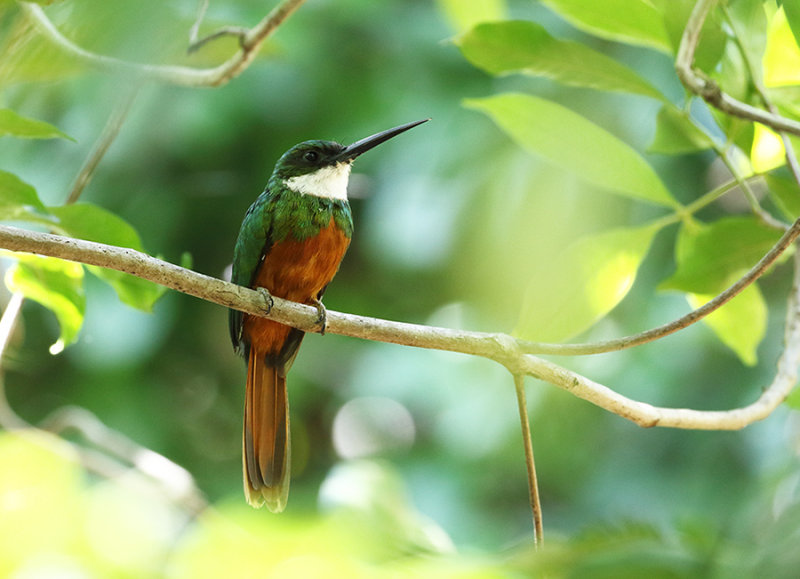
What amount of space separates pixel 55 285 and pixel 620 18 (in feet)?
2.67

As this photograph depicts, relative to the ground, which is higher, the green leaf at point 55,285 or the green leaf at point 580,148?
the green leaf at point 580,148

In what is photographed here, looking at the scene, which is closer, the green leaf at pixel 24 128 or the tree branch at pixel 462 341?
the green leaf at pixel 24 128

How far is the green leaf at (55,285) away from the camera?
40.4 inches

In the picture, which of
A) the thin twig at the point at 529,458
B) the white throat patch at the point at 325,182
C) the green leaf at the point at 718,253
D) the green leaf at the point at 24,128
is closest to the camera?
the green leaf at the point at 24,128

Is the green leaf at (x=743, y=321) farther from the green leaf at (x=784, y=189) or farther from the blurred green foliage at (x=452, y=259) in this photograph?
the green leaf at (x=784, y=189)

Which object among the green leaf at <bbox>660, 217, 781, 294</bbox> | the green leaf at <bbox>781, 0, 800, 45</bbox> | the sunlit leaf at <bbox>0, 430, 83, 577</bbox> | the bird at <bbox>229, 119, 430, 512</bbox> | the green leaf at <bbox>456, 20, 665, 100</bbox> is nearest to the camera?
the sunlit leaf at <bbox>0, 430, 83, 577</bbox>

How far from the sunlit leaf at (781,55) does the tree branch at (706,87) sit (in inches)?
7.6

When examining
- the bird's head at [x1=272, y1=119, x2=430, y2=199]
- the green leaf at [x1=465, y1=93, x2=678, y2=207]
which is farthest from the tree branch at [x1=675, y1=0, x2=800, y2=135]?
the bird's head at [x1=272, y1=119, x2=430, y2=199]

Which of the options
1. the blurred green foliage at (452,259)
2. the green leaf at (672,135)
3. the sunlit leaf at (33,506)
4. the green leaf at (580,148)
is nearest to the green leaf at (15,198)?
the blurred green foliage at (452,259)

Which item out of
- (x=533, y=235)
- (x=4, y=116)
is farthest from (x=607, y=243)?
(x=4, y=116)

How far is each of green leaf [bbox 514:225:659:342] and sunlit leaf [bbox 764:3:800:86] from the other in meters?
0.27

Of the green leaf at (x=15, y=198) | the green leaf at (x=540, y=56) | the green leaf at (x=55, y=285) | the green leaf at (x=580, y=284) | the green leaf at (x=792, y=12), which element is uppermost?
the green leaf at (x=792, y=12)

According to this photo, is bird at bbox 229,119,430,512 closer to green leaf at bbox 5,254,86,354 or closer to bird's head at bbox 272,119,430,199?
bird's head at bbox 272,119,430,199

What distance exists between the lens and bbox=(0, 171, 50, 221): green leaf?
0.92 m
